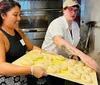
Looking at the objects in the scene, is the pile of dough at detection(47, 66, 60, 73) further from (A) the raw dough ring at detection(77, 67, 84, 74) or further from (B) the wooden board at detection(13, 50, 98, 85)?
(A) the raw dough ring at detection(77, 67, 84, 74)

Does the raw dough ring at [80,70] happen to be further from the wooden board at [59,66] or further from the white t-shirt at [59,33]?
the white t-shirt at [59,33]

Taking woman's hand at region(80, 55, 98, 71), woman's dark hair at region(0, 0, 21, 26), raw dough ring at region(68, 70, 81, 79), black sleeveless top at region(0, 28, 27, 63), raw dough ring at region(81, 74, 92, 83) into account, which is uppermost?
woman's dark hair at region(0, 0, 21, 26)

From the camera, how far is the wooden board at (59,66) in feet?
3.73

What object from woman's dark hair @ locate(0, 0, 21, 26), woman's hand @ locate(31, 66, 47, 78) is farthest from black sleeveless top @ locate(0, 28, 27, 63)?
woman's hand @ locate(31, 66, 47, 78)

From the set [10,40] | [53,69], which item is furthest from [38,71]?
[10,40]

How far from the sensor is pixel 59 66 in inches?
49.2

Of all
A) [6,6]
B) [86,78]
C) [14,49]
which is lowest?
[86,78]

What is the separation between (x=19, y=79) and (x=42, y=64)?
202 millimetres

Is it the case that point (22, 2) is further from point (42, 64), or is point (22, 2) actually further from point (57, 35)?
point (42, 64)

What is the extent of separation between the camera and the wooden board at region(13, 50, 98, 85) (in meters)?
1.14

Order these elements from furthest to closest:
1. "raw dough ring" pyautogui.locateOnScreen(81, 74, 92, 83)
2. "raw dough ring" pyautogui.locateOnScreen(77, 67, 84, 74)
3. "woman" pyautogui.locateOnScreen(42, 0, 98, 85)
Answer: "woman" pyautogui.locateOnScreen(42, 0, 98, 85) < "raw dough ring" pyautogui.locateOnScreen(77, 67, 84, 74) < "raw dough ring" pyautogui.locateOnScreen(81, 74, 92, 83)

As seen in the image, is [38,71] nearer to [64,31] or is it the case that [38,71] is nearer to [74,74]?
[74,74]

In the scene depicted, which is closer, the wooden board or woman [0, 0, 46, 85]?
the wooden board

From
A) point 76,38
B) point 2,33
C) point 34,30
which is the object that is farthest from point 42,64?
point 34,30
